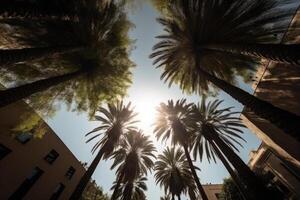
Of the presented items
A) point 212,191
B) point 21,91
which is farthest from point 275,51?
point 212,191

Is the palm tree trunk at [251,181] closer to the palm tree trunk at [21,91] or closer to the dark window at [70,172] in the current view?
the palm tree trunk at [21,91]

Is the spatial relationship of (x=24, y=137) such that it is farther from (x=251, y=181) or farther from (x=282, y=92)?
(x=282, y=92)

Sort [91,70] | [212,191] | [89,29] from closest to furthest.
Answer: [89,29], [91,70], [212,191]

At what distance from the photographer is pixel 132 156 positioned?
24.3 m

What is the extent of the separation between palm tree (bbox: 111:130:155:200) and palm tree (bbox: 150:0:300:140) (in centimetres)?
1351

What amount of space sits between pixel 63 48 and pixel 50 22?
244 centimetres

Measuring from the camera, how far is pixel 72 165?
25.2 meters

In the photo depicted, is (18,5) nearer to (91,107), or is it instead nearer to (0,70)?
(0,70)

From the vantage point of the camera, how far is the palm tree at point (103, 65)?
13913 millimetres

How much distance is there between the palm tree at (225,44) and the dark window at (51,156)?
16534 mm

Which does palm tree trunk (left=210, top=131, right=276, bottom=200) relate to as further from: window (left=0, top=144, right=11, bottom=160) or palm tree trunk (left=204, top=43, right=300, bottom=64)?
window (left=0, top=144, right=11, bottom=160)

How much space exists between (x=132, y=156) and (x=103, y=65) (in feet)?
46.3

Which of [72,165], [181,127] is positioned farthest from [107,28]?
[72,165]

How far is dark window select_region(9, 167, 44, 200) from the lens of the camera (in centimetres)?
1596
